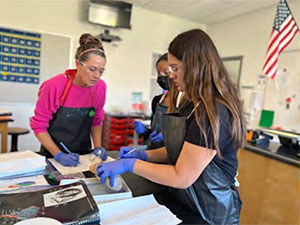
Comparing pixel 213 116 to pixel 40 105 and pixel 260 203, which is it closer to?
pixel 40 105

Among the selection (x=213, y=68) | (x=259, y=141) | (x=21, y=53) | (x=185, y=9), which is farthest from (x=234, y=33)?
(x=213, y=68)

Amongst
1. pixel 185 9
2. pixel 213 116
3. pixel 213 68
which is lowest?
pixel 213 116

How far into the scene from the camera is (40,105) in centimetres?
140

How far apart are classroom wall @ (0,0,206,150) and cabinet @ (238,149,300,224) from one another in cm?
263

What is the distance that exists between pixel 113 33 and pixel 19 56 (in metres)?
1.53

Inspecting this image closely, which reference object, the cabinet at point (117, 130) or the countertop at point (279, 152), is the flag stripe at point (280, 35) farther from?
the cabinet at point (117, 130)

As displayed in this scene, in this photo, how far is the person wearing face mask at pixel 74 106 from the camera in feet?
4.55

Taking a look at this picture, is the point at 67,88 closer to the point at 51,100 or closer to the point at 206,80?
the point at 51,100

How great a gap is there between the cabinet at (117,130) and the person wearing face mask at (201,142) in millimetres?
3008

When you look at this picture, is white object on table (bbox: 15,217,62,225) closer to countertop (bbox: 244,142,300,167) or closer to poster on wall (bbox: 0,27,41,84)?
countertop (bbox: 244,142,300,167)

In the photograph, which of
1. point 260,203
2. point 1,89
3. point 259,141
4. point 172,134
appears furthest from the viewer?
point 1,89

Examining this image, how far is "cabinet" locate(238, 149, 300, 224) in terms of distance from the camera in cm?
174

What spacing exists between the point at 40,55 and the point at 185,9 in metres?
2.49

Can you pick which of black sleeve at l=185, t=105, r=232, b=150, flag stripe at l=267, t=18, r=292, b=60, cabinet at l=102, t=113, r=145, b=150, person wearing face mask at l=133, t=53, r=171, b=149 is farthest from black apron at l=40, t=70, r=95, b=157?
flag stripe at l=267, t=18, r=292, b=60
